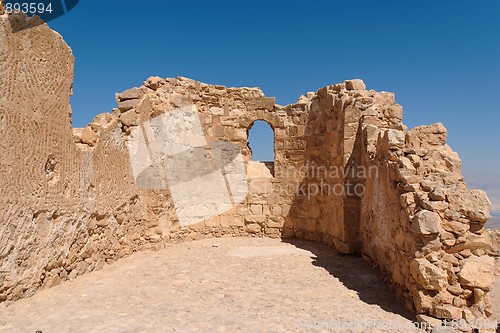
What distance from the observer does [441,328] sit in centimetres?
351

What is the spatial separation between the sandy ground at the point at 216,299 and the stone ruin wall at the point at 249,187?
1.07 feet

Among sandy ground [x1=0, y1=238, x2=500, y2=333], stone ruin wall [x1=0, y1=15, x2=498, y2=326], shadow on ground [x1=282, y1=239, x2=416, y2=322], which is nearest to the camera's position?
sandy ground [x1=0, y1=238, x2=500, y2=333]

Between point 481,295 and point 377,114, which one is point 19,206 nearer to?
point 481,295

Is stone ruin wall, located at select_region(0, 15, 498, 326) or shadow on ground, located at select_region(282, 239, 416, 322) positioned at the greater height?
stone ruin wall, located at select_region(0, 15, 498, 326)

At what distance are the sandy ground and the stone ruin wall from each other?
0.33 metres

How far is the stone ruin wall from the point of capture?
3.84 meters

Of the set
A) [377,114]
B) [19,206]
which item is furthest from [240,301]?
[377,114]

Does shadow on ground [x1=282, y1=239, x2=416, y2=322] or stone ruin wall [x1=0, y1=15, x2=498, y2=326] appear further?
shadow on ground [x1=282, y1=239, x2=416, y2=322]

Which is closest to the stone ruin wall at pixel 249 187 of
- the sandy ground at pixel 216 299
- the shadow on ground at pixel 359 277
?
the shadow on ground at pixel 359 277

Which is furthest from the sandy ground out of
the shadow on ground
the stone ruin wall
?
the stone ruin wall

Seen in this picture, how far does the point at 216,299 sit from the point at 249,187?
4788mm

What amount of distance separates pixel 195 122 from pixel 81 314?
5.52 meters

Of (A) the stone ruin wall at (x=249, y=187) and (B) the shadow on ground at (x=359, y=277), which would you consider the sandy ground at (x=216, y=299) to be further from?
(A) the stone ruin wall at (x=249, y=187)

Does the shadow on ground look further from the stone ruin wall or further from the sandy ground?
the stone ruin wall
